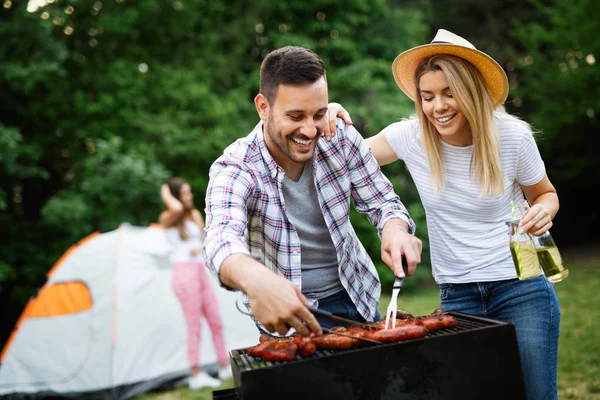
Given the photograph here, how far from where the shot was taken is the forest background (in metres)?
8.98

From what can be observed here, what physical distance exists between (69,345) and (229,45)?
28.3ft

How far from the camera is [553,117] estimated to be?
48.7 ft

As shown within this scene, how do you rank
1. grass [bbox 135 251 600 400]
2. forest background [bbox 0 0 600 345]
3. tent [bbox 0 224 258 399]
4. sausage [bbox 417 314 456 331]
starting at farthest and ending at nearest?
1. forest background [bbox 0 0 600 345]
2. tent [bbox 0 224 258 399]
3. grass [bbox 135 251 600 400]
4. sausage [bbox 417 314 456 331]

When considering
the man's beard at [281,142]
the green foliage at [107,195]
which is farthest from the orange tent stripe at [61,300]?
the man's beard at [281,142]

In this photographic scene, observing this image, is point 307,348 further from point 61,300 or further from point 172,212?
point 61,300

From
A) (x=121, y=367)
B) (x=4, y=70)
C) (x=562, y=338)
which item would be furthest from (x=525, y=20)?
(x=121, y=367)

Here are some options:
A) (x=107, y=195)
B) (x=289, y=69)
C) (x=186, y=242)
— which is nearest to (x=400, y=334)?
(x=289, y=69)

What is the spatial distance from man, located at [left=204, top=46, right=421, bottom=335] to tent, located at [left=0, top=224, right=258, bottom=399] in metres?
4.10

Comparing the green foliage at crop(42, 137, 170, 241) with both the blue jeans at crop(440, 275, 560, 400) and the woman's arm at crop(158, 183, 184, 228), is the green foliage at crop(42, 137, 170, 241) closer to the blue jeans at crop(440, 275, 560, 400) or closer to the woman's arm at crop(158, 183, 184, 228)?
the woman's arm at crop(158, 183, 184, 228)

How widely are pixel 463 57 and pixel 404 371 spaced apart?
1.56m

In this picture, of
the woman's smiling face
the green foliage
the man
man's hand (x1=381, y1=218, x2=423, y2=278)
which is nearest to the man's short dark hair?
the man

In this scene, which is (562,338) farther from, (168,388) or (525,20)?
(525,20)

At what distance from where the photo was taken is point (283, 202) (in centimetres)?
240

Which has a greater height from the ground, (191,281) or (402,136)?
(402,136)
